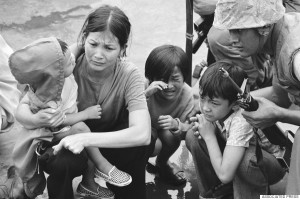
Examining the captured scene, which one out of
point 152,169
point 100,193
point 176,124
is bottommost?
point 152,169

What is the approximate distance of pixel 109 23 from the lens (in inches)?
116

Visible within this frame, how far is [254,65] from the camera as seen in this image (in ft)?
11.7

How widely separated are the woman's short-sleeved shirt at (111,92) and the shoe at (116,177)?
0.82ft

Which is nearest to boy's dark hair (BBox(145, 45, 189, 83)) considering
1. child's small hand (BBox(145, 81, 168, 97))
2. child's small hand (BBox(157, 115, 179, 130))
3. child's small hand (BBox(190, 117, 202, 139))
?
child's small hand (BBox(145, 81, 168, 97))

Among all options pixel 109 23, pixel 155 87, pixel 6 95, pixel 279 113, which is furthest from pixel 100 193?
pixel 279 113

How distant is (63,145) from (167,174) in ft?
3.06

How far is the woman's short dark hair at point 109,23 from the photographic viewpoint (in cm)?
294

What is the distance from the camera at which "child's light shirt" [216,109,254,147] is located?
285 cm

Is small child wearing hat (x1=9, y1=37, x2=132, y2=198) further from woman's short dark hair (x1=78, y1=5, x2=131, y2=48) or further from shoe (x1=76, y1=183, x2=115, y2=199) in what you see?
woman's short dark hair (x1=78, y1=5, x2=131, y2=48)

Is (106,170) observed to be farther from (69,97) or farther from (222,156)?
(222,156)

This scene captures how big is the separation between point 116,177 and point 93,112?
373 millimetres

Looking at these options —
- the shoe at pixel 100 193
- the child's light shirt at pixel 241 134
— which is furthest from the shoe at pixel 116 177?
the child's light shirt at pixel 241 134

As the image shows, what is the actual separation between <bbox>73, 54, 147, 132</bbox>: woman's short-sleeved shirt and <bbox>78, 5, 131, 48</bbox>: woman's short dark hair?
17cm

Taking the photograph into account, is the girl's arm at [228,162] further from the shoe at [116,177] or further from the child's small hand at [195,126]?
the shoe at [116,177]
